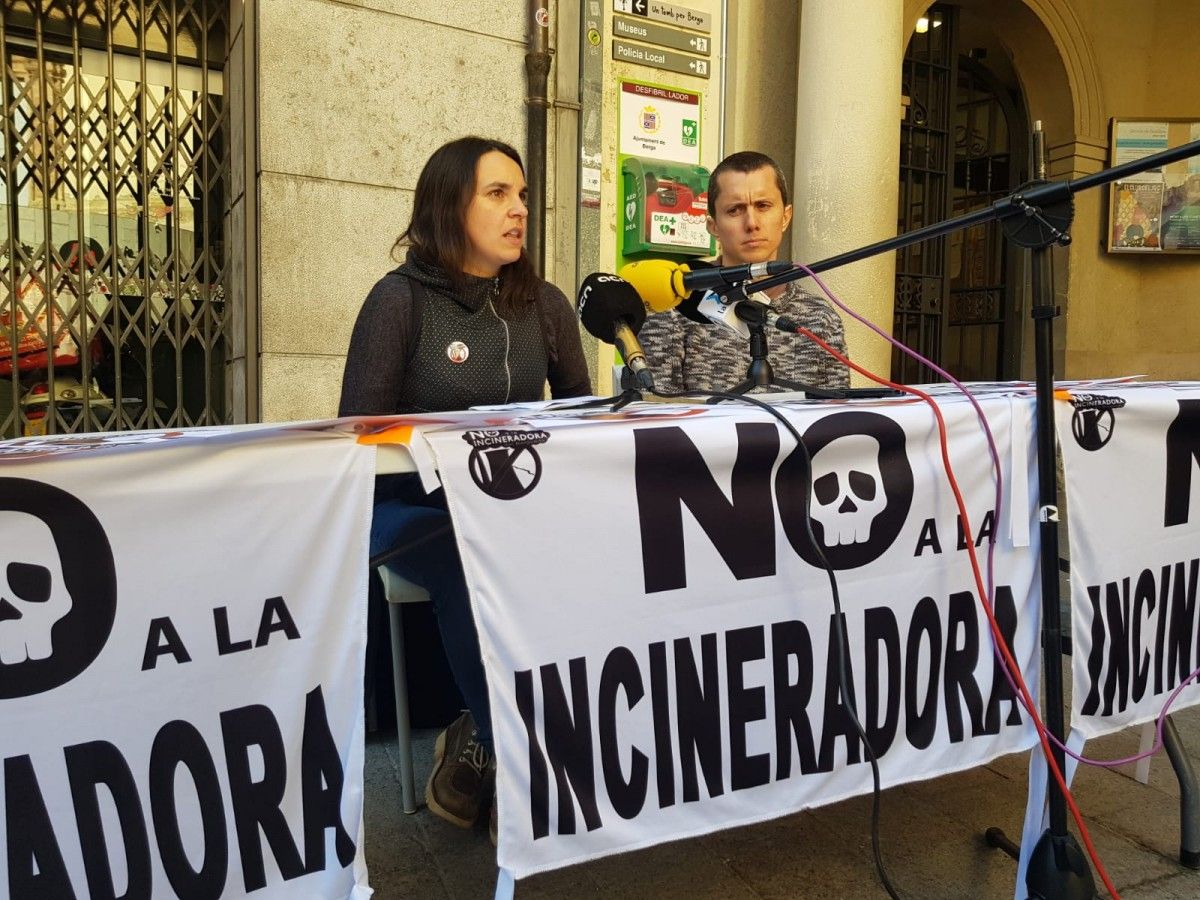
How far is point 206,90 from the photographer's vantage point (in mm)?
4297

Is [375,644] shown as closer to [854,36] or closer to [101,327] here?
[101,327]

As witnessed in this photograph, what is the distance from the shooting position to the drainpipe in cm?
453

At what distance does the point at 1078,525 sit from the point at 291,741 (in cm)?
144

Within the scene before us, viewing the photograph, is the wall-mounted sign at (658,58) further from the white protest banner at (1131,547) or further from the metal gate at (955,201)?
the white protest banner at (1131,547)

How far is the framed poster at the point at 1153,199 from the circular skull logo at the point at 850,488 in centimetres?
673

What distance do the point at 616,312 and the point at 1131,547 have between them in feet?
3.71

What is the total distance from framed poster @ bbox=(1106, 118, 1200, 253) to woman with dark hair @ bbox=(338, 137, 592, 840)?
20.7 ft

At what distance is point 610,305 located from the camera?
170 centimetres

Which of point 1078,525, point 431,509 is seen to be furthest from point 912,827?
point 431,509

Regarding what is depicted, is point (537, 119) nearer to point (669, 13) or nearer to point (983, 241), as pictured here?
point (669, 13)

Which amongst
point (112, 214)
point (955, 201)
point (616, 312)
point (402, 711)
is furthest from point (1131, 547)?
point (955, 201)

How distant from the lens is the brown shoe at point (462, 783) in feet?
6.60

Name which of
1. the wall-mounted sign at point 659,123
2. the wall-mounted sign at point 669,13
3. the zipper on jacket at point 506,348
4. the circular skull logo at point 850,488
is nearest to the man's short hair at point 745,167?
the zipper on jacket at point 506,348

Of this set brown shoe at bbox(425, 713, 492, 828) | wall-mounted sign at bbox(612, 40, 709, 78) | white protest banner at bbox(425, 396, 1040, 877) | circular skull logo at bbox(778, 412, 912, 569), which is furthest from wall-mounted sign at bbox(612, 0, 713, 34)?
brown shoe at bbox(425, 713, 492, 828)
